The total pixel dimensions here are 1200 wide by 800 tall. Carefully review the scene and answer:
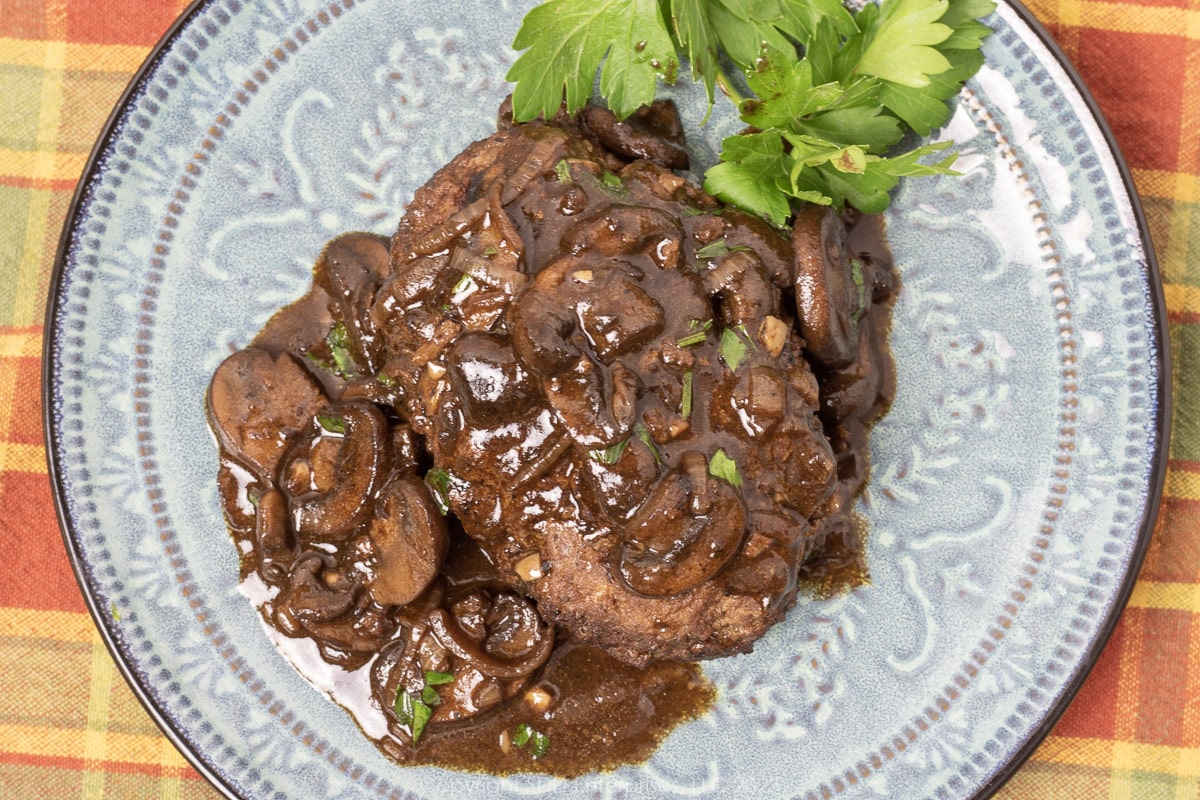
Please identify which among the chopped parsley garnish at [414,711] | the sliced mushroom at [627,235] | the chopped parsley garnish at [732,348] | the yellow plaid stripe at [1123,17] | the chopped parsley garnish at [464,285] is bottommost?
the chopped parsley garnish at [414,711]

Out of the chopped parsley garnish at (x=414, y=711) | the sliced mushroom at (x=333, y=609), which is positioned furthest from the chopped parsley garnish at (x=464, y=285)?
the chopped parsley garnish at (x=414, y=711)

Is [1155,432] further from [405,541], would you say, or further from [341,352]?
[341,352]

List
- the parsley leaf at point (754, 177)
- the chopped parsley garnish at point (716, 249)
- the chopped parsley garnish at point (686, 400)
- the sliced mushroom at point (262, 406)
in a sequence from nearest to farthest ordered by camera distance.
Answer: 1. the chopped parsley garnish at point (686, 400)
2. the chopped parsley garnish at point (716, 249)
3. the parsley leaf at point (754, 177)
4. the sliced mushroom at point (262, 406)

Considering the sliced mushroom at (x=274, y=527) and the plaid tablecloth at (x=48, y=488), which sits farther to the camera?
the plaid tablecloth at (x=48, y=488)

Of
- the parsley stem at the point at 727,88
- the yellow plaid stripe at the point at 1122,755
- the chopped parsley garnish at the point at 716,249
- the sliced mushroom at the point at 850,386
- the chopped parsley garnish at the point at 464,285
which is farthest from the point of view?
the yellow plaid stripe at the point at 1122,755

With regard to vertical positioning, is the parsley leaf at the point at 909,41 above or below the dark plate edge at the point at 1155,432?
above

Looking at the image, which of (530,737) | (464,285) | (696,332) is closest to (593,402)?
(696,332)

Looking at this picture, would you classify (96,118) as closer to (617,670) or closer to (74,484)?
(74,484)

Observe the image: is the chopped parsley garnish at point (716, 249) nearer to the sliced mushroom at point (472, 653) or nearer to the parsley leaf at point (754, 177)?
the parsley leaf at point (754, 177)
